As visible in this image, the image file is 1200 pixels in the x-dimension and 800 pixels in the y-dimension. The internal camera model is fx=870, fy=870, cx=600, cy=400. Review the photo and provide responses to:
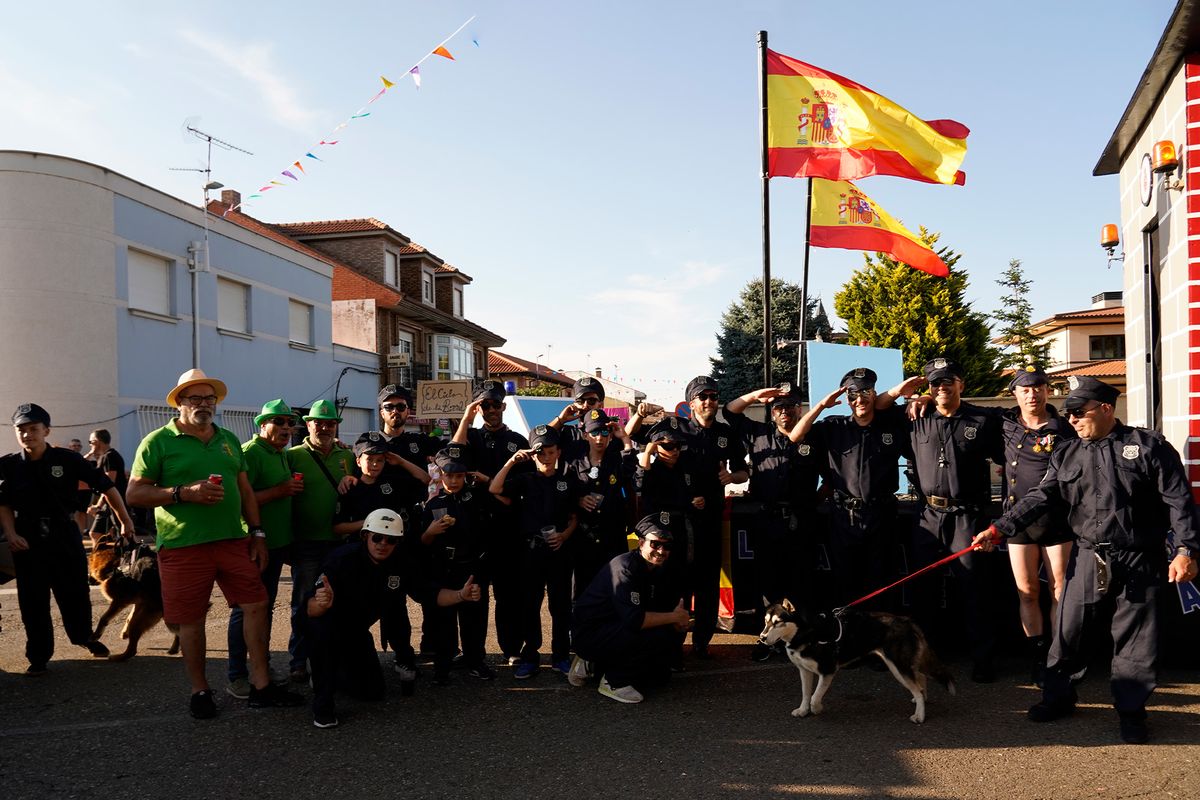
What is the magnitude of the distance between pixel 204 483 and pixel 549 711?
2.40 m

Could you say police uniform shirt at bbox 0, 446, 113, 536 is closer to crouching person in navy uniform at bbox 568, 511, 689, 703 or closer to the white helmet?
the white helmet

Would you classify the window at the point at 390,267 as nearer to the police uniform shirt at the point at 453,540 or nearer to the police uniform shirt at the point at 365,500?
the police uniform shirt at the point at 365,500

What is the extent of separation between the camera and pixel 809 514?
251 inches

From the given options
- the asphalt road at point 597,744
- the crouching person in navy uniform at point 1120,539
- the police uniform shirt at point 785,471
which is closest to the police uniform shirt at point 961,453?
the police uniform shirt at point 785,471

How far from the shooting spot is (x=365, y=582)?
17.5 feet

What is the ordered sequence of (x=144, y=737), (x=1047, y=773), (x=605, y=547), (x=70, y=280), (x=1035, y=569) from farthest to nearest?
(x=70, y=280) → (x=605, y=547) → (x=1035, y=569) → (x=144, y=737) → (x=1047, y=773)

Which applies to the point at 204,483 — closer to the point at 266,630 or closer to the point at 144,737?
the point at 266,630

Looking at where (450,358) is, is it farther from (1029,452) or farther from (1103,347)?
(1103,347)

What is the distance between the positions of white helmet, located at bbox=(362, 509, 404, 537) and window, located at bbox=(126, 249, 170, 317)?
14859mm

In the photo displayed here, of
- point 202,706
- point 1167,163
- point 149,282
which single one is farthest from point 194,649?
point 149,282

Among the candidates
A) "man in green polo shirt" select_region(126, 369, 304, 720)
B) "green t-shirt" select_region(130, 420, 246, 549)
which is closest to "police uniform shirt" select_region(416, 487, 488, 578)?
"man in green polo shirt" select_region(126, 369, 304, 720)

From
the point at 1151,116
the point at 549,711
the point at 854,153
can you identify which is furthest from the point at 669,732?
the point at 854,153

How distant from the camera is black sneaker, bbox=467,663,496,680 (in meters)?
5.89

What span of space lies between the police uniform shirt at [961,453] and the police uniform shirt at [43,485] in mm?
5920
